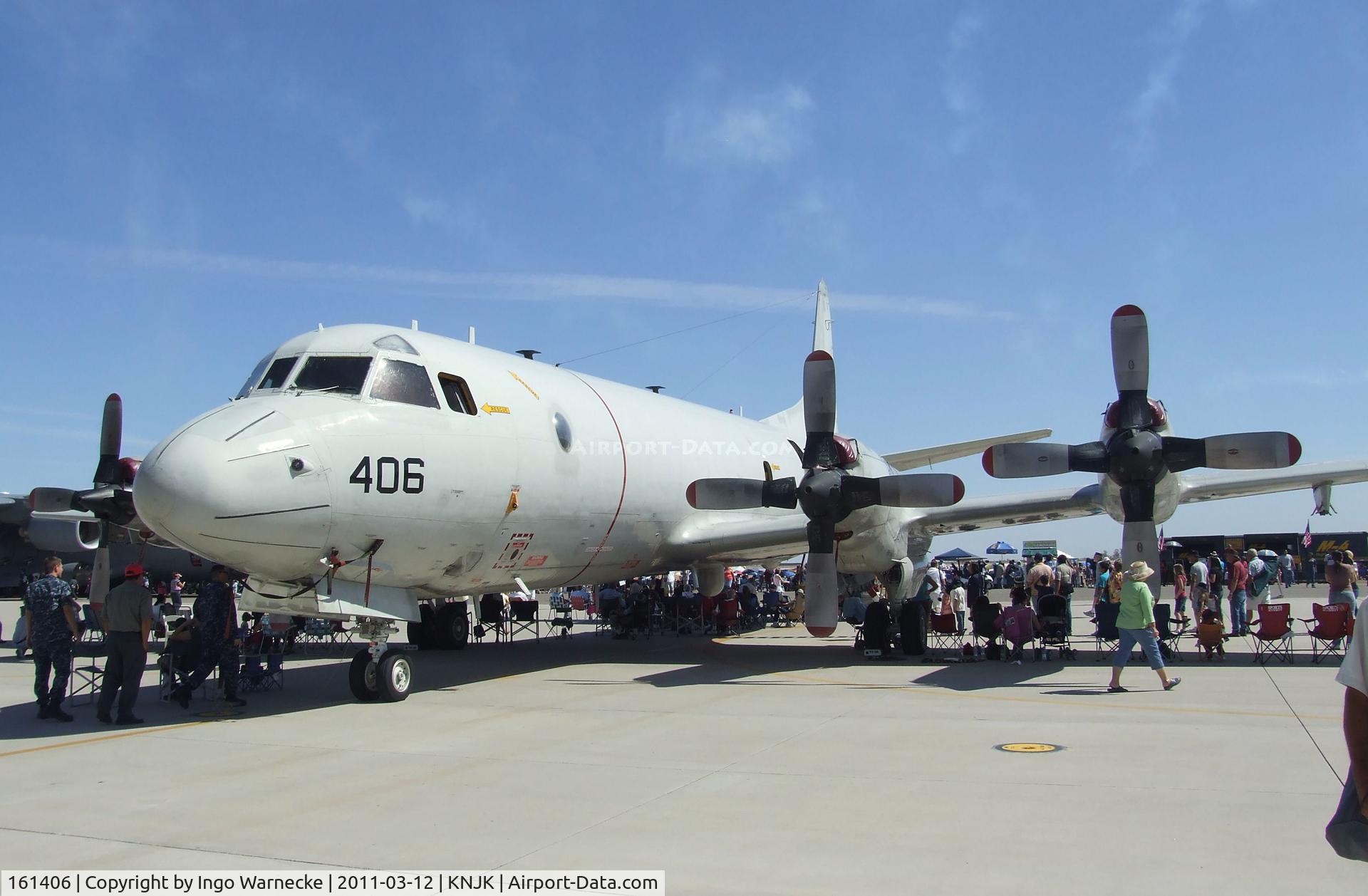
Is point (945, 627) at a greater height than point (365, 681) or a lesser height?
greater

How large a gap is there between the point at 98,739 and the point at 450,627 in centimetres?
862

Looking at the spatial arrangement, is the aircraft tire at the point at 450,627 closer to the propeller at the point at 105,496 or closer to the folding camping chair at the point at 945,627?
the propeller at the point at 105,496

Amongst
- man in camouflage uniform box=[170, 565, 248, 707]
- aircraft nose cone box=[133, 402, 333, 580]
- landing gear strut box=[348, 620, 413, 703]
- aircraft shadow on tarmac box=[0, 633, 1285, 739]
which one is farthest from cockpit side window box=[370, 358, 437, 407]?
aircraft shadow on tarmac box=[0, 633, 1285, 739]

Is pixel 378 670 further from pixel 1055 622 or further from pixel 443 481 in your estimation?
pixel 1055 622

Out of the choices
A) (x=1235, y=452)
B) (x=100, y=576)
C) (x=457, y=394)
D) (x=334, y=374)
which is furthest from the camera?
(x=100, y=576)

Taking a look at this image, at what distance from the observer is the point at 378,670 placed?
11391mm

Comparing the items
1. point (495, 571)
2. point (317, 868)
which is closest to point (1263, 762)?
point (317, 868)

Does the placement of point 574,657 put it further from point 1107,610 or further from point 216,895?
point 216,895

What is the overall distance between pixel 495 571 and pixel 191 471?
4.51 metres

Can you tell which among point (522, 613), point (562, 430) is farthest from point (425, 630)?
point (562, 430)

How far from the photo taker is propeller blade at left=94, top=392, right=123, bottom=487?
1562cm

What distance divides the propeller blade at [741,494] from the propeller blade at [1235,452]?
477 centimetres

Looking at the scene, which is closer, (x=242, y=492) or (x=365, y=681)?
(x=242, y=492)

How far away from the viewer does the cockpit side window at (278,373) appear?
10.9m
